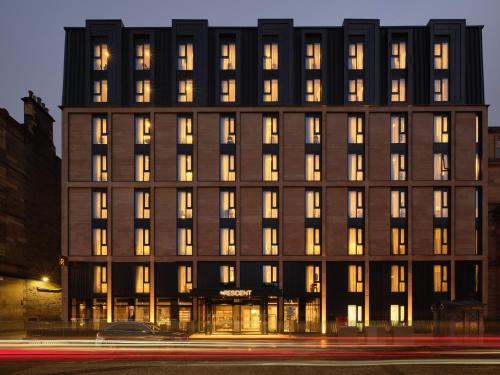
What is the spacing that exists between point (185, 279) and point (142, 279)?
3.98 metres

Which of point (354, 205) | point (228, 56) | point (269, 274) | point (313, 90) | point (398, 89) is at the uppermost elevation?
point (228, 56)

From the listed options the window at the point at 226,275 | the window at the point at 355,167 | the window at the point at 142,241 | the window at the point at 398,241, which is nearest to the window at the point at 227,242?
the window at the point at 226,275

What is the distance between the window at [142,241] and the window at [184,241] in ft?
9.20

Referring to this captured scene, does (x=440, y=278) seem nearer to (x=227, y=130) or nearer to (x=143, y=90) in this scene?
(x=227, y=130)

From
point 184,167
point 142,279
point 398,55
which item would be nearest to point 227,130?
point 184,167

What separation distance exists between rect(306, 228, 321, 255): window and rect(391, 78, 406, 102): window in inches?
571

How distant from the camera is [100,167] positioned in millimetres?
47781

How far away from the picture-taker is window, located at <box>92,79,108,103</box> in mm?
47875

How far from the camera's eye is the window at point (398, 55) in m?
47.9

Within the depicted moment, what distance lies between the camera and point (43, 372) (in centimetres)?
1831

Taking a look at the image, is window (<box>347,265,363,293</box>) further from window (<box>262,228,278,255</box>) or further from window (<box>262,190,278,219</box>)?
window (<box>262,190,278,219</box>)

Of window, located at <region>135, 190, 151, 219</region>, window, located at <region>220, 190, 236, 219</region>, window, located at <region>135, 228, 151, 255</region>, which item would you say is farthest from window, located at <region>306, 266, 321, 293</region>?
window, located at <region>135, 190, 151, 219</region>

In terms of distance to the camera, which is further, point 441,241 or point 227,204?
point 227,204

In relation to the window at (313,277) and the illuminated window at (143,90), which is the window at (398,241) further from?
the illuminated window at (143,90)
